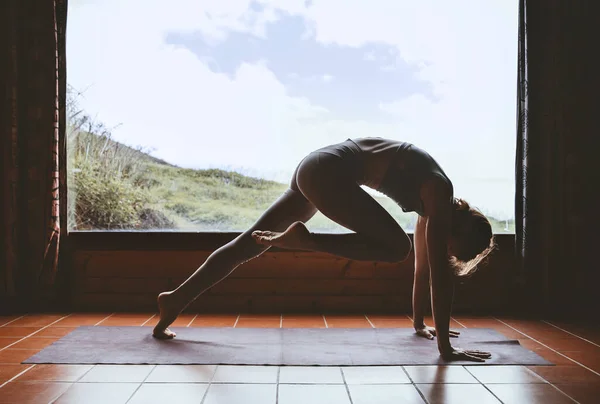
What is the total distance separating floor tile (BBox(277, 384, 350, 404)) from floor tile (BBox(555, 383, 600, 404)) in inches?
31.7

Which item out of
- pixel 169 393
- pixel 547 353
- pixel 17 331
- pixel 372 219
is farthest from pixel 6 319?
pixel 547 353

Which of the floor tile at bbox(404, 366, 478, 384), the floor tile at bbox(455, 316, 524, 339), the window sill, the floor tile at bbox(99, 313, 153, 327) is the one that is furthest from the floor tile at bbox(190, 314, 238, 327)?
the floor tile at bbox(455, 316, 524, 339)

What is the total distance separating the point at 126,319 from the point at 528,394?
2323 millimetres

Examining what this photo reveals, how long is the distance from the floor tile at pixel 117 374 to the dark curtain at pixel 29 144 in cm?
146

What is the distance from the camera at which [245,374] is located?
219cm

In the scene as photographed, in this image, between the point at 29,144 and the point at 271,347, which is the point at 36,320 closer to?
the point at 29,144

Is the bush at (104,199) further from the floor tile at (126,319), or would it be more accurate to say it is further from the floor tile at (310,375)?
the floor tile at (310,375)

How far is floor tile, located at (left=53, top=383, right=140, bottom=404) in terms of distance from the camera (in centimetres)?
184

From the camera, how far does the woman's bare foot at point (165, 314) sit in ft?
8.90

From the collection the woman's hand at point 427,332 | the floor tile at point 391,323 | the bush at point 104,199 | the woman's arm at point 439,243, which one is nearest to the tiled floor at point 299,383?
the woman's arm at point 439,243

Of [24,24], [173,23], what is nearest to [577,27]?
[173,23]

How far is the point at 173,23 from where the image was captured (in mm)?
3818

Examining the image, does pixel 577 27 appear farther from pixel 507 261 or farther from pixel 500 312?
pixel 500 312

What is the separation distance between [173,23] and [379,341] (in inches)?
100
